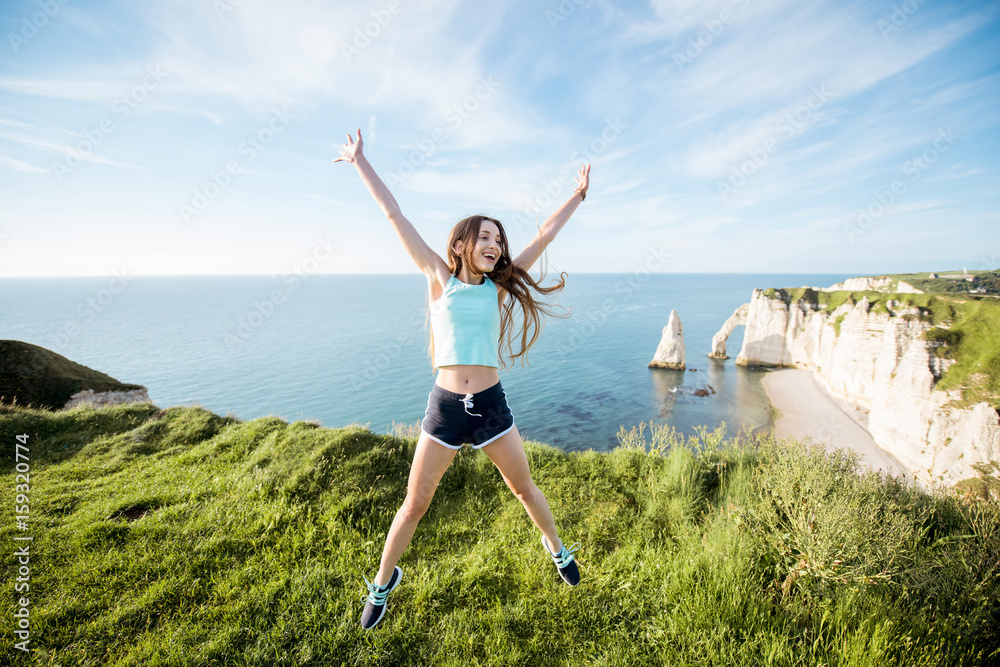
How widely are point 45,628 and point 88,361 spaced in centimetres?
6631

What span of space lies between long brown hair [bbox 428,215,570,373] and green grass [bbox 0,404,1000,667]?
189cm

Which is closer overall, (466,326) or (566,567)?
(466,326)

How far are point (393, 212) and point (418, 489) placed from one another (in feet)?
6.45

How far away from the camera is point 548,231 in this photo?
10.7ft

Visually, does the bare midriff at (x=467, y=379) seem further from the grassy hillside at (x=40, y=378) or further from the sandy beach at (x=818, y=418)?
the sandy beach at (x=818, y=418)

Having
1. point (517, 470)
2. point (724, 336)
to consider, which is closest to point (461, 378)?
point (517, 470)

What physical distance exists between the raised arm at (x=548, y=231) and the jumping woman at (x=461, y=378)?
12 cm

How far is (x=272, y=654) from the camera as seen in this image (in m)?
2.44

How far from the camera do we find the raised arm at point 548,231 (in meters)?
3.16

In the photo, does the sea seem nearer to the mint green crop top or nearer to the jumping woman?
the jumping woman

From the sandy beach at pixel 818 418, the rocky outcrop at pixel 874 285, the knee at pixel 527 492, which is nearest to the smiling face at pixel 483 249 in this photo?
the knee at pixel 527 492

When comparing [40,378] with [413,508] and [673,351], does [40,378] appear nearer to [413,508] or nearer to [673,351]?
[413,508]

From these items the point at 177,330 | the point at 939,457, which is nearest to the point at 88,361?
the point at 177,330

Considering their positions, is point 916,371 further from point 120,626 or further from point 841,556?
Answer: point 120,626
